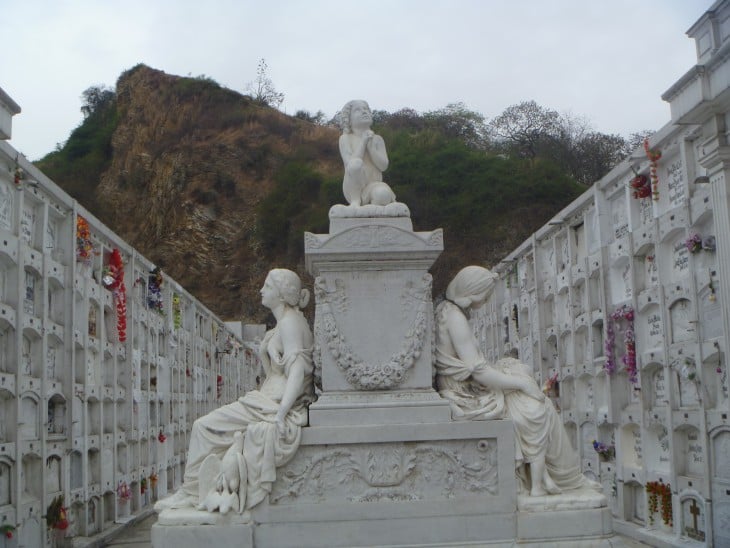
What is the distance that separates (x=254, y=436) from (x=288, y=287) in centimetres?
114

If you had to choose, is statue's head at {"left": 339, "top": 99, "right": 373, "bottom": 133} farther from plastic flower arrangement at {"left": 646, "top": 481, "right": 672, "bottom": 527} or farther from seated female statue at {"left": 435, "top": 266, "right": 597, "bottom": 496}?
plastic flower arrangement at {"left": 646, "top": 481, "right": 672, "bottom": 527}

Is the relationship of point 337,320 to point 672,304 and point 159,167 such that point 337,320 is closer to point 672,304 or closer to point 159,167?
point 672,304

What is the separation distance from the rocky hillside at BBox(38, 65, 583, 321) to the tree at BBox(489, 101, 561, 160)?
16.4 feet

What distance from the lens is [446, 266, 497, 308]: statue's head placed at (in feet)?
20.0

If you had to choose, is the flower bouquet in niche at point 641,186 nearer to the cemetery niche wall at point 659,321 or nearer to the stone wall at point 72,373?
the cemetery niche wall at point 659,321

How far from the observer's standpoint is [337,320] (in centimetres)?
570

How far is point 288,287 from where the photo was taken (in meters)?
6.04

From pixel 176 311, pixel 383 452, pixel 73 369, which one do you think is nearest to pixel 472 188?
pixel 176 311

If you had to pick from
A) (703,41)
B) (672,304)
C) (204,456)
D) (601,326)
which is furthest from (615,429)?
(204,456)

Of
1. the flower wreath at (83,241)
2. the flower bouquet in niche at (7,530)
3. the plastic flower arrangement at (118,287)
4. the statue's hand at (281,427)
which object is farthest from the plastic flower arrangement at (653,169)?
the flower bouquet in niche at (7,530)

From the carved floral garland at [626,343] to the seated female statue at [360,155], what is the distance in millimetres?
6911

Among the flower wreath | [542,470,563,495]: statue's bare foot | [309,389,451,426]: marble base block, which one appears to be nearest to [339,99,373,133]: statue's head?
[309,389,451,426]: marble base block

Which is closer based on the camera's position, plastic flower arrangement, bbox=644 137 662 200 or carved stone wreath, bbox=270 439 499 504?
carved stone wreath, bbox=270 439 499 504

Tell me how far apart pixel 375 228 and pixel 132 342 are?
1048 cm
